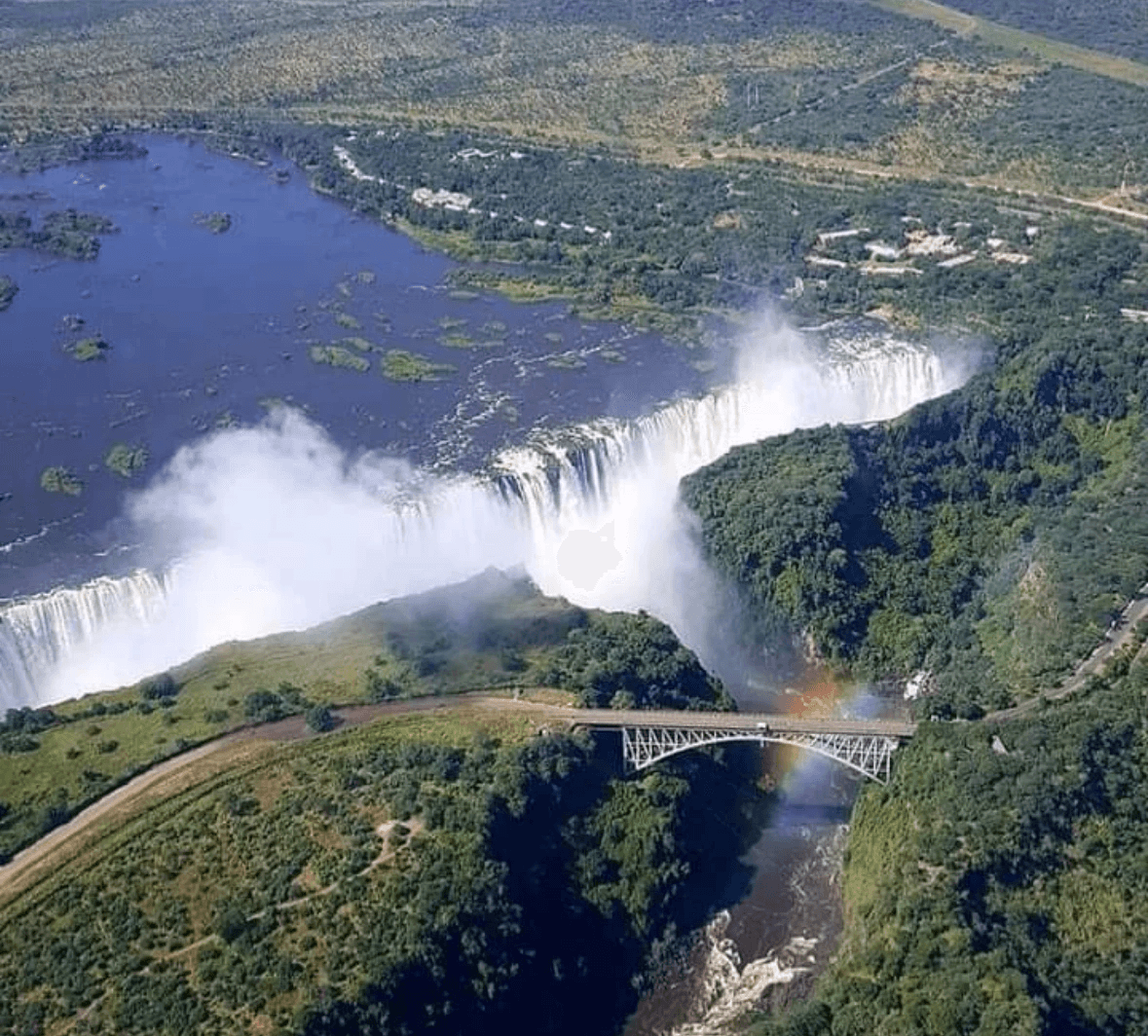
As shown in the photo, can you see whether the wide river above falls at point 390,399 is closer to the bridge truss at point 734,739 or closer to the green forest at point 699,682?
the green forest at point 699,682

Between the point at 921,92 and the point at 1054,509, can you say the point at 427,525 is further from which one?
the point at 921,92

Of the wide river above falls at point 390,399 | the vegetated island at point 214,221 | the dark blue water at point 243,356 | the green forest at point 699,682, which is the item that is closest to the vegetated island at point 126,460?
the wide river above falls at point 390,399

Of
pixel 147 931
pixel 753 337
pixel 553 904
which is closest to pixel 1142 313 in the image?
pixel 753 337

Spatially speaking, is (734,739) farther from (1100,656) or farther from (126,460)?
(126,460)

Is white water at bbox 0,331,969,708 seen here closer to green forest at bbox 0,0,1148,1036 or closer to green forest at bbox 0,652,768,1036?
green forest at bbox 0,0,1148,1036

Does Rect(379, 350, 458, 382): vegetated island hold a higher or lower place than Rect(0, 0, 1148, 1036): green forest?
higher

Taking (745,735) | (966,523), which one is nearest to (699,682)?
(745,735)

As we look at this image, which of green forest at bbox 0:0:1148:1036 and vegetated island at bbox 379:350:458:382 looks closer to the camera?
green forest at bbox 0:0:1148:1036

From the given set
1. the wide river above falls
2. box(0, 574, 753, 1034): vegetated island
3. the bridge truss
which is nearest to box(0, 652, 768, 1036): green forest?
box(0, 574, 753, 1034): vegetated island
